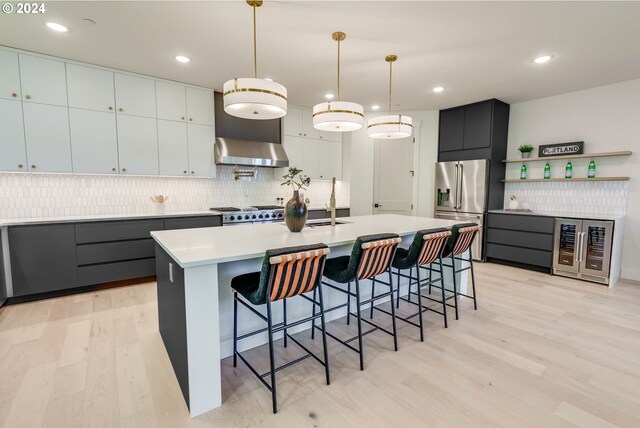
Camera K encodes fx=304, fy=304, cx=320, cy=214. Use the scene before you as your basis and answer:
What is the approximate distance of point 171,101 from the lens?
163 inches

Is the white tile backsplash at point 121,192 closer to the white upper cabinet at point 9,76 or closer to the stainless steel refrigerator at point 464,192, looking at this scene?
the white upper cabinet at point 9,76

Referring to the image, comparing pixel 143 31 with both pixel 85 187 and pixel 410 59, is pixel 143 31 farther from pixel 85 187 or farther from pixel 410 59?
pixel 410 59

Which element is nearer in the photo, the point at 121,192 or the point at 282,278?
the point at 282,278

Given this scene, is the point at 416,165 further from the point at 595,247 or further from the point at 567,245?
the point at 595,247

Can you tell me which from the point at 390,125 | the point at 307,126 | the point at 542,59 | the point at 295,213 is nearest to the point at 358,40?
the point at 390,125

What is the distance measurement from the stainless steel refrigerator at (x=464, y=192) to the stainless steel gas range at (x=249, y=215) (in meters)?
2.89

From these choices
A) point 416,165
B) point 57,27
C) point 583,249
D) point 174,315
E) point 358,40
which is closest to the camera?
point 174,315

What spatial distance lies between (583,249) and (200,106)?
5.62m

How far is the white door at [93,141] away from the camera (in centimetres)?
357

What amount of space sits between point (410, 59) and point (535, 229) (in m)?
3.10

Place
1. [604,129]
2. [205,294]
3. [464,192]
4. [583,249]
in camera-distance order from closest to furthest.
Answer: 1. [205,294]
2. [583,249]
3. [604,129]
4. [464,192]

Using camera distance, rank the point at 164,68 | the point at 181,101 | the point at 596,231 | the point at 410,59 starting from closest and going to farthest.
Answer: the point at 410,59, the point at 164,68, the point at 596,231, the point at 181,101

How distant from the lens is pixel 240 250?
1790mm

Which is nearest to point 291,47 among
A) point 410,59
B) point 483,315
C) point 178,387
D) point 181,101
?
point 410,59
